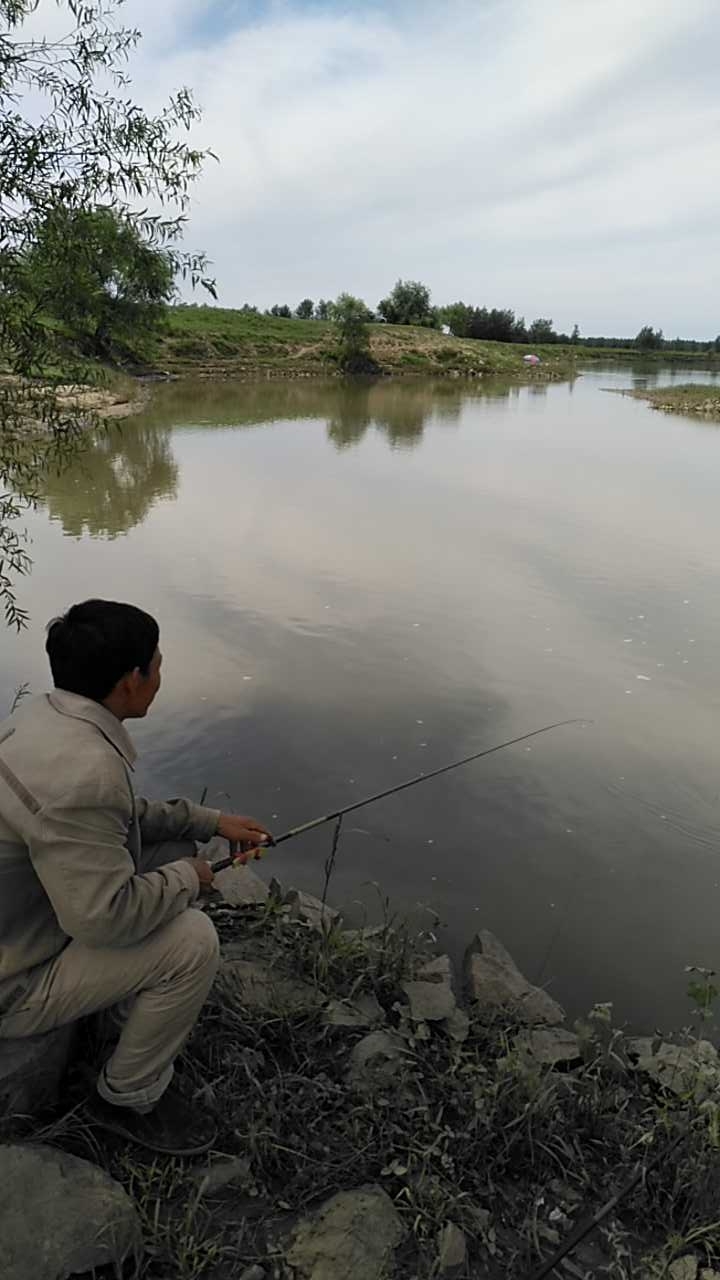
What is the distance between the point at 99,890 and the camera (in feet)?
6.33

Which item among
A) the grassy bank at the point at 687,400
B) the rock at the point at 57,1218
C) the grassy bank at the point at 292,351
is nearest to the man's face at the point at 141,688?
the rock at the point at 57,1218

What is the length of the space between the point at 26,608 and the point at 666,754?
643 cm

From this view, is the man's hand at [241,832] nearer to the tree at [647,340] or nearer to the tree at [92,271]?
the tree at [92,271]

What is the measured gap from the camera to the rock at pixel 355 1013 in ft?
9.61

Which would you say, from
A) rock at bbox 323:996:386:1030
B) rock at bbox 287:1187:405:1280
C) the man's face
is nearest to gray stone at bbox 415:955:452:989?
rock at bbox 323:996:386:1030

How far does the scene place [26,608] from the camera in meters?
8.51

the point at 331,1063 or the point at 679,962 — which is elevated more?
the point at 331,1063

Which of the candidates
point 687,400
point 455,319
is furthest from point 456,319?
point 687,400

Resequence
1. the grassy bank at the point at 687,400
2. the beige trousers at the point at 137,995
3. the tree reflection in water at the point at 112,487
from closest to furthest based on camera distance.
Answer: the beige trousers at the point at 137,995 < the tree reflection in water at the point at 112,487 < the grassy bank at the point at 687,400

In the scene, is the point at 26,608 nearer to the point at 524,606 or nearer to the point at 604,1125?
the point at 524,606

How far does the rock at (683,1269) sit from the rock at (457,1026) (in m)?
0.95

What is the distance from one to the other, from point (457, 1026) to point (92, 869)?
1.75m

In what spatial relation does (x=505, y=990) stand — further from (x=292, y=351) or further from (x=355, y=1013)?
(x=292, y=351)

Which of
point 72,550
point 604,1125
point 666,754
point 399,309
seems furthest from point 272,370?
point 604,1125
